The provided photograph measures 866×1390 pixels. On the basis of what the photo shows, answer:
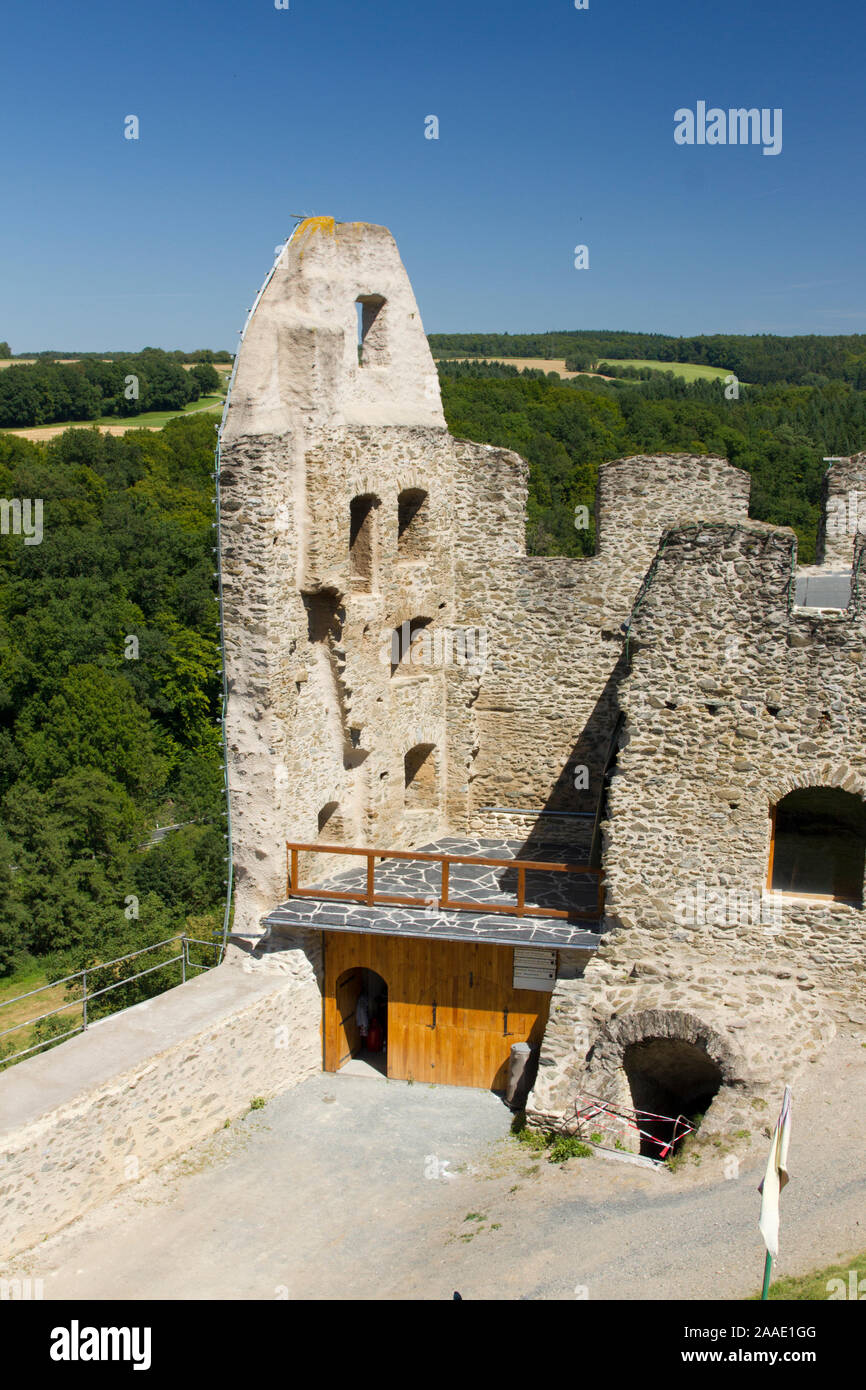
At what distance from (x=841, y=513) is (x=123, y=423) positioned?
2609 inches

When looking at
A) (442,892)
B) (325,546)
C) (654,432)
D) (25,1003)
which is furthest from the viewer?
(654,432)

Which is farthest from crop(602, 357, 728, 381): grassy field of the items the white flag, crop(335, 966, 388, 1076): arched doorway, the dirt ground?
the white flag

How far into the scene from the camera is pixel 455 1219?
11133mm

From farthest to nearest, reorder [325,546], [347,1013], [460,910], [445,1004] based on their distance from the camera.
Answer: [347,1013] → [325,546] → [445,1004] → [460,910]

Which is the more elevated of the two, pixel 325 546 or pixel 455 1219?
pixel 325 546

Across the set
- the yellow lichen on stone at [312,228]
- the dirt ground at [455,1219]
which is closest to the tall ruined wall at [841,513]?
the dirt ground at [455,1219]

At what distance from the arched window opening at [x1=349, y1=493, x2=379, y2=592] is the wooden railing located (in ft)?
12.5

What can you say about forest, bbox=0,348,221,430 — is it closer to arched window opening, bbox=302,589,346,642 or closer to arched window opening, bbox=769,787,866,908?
arched window opening, bbox=302,589,346,642

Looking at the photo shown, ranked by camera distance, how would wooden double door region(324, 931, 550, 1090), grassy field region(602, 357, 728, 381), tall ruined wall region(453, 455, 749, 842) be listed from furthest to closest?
grassy field region(602, 357, 728, 381) < tall ruined wall region(453, 455, 749, 842) < wooden double door region(324, 931, 550, 1090)

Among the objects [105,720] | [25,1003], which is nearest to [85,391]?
[105,720]

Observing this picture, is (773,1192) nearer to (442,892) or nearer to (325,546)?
(442,892)

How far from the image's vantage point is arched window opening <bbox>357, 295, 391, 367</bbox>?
15445 millimetres

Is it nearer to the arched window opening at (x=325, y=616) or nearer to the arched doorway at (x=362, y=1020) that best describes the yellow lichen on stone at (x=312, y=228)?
the arched window opening at (x=325, y=616)
